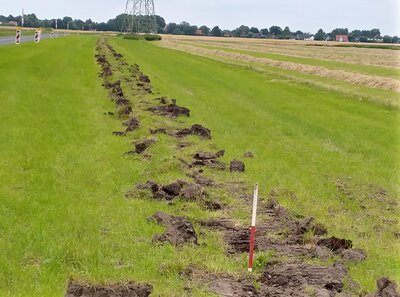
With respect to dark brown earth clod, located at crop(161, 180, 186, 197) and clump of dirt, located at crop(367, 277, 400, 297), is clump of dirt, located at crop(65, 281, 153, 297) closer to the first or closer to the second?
clump of dirt, located at crop(367, 277, 400, 297)

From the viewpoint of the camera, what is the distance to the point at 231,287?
754 centimetres

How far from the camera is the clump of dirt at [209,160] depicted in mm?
14381

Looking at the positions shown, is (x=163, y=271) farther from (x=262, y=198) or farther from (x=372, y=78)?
(x=372, y=78)

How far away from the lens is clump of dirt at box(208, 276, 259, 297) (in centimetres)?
733

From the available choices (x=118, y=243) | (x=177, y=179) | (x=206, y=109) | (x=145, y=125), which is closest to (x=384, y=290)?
(x=118, y=243)

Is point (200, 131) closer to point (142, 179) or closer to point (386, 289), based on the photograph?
point (142, 179)

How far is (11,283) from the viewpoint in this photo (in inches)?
288

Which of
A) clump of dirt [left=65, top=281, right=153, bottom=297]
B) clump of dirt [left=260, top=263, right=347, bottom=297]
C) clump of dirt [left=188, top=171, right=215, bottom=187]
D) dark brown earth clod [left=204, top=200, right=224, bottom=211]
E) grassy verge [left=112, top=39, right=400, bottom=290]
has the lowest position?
grassy verge [left=112, top=39, right=400, bottom=290]

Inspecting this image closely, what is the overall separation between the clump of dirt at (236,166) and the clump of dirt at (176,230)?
4.33m

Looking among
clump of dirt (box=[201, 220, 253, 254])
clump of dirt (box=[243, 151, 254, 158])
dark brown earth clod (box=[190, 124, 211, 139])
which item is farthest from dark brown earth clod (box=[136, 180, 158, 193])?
dark brown earth clod (box=[190, 124, 211, 139])

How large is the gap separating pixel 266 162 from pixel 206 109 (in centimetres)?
1044

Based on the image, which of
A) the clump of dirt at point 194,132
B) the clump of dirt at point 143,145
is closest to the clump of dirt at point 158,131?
the clump of dirt at point 194,132

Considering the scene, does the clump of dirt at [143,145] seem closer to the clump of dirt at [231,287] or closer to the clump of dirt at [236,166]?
the clump of dirt at [236,166]

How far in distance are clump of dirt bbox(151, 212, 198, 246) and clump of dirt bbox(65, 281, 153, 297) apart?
176cm
